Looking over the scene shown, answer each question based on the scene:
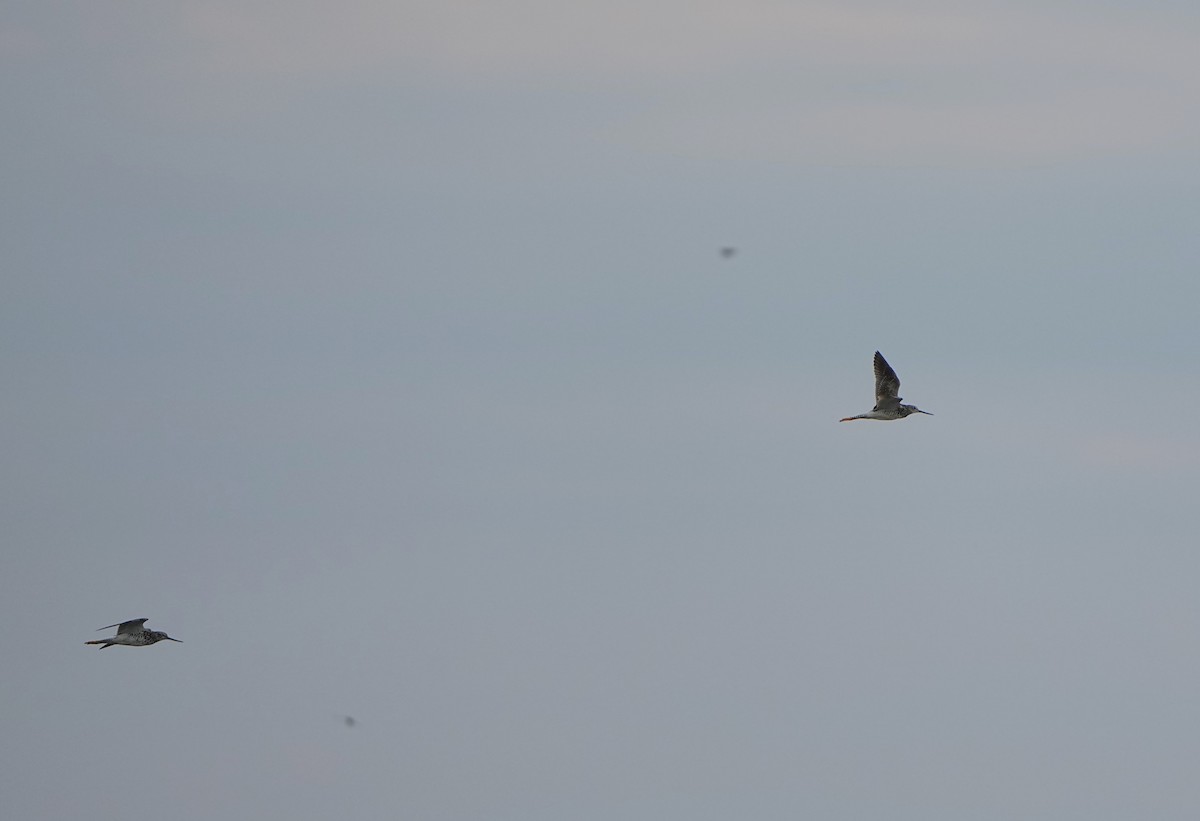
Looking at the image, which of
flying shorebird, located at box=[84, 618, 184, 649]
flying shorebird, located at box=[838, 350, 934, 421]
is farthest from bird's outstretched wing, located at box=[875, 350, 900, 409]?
flying shorebird, located at box=[84, 618, 184, 649]

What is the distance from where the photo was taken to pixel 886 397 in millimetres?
155125

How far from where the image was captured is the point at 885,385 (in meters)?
155

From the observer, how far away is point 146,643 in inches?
6304

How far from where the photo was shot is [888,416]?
156 meters

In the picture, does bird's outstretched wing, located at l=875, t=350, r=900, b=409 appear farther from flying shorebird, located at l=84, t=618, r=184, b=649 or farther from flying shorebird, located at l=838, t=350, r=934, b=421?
flying shorebird, located at l=84, t=618, r=184, b=649

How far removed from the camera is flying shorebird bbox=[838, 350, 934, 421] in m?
154

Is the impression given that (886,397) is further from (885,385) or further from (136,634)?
(136,634)

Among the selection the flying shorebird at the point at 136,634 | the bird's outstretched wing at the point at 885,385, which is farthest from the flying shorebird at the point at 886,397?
the flying shorebird at the point at 136,634

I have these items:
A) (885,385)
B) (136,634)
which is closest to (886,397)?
(885,385)

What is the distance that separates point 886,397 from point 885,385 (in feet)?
2.39

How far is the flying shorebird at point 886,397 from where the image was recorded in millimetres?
154250

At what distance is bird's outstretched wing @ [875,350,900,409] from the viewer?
15412cm

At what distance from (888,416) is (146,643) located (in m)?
41.3

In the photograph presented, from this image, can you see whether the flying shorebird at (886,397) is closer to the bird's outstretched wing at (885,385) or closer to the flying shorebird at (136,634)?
the bird's outstretched wing at (885,385)
